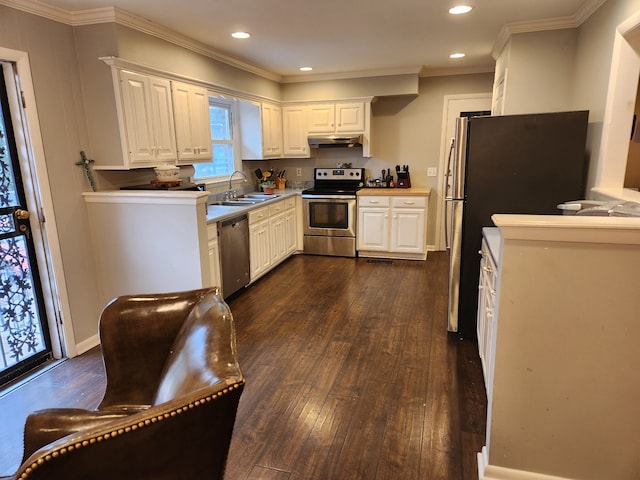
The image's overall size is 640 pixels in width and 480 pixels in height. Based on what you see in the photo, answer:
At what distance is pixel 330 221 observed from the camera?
5215mm

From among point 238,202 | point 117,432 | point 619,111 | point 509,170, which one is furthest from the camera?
point 238,202

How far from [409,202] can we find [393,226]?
1.18 ft

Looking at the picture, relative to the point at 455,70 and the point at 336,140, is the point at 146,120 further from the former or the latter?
the point at 455,70

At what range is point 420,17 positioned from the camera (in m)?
2.99

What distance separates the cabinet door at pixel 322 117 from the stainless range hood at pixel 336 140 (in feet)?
0.35

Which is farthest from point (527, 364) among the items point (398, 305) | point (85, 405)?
point (85, 405)

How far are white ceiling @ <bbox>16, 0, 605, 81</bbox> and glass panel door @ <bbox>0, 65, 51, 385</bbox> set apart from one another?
0.91 metres

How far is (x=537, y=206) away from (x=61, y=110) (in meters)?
3.23


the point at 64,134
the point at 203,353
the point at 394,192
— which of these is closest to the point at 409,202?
the point at 394,192

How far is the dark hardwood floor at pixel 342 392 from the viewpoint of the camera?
1.84 meters

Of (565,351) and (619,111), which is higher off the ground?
(619,111)

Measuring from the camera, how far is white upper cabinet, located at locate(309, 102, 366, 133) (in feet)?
17.0

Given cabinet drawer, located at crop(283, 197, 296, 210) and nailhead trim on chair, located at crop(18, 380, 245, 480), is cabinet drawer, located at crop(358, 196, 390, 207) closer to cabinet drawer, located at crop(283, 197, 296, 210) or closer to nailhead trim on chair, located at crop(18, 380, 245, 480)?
cabinet drawer, located at crop(283, 197, 296, 210)

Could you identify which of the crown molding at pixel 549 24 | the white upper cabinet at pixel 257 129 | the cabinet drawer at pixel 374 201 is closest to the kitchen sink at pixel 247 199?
the white upper cabinet at pixel 257 129
